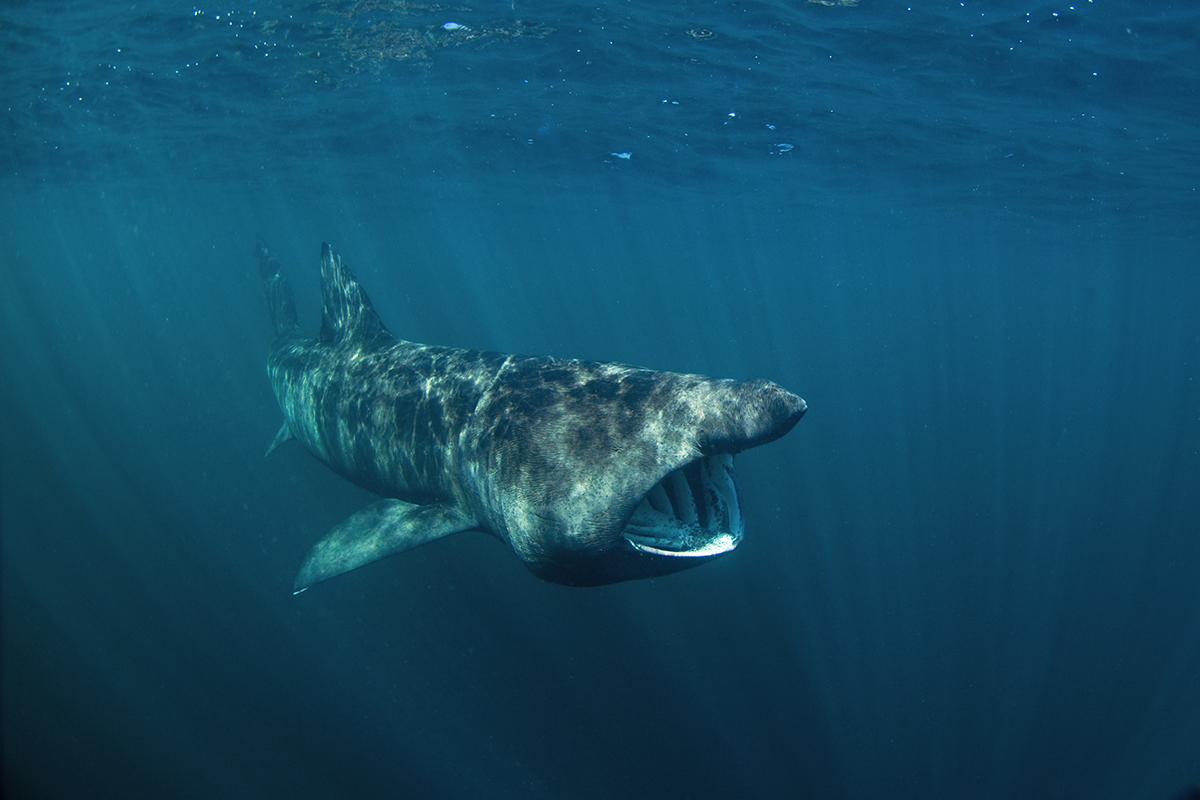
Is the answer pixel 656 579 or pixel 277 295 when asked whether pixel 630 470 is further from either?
pixel 277 295

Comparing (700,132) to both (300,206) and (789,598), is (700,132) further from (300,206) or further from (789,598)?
(300,206)

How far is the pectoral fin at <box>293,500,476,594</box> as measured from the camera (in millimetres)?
6078

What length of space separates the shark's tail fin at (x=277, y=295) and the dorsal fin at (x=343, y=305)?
4.06 m

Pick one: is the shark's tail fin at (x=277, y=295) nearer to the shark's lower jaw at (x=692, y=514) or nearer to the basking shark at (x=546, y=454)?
the basking shark at (x=546, y=454)

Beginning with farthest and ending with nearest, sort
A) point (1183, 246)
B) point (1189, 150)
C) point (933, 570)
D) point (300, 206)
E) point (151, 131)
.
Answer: point (300, 206)
point (1183, 246)
point (151, 131)
point (1189, 150)
point (933, 570)

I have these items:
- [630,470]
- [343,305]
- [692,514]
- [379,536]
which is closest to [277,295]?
[343,305]

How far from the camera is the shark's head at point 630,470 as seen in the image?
14.2 ft

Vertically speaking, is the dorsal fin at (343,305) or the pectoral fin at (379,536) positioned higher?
the dorsal fin at (343,305)

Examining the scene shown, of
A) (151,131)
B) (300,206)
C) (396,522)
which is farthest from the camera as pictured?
(300,206)

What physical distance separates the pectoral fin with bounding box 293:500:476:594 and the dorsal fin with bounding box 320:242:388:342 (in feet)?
9.11

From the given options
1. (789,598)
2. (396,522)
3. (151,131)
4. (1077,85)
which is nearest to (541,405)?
(396,522)

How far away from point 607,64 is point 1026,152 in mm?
14045

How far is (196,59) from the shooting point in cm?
1522

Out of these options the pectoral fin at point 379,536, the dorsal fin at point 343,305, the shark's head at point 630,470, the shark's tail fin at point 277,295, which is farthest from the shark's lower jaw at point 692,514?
the shark's tail fin at point 277,295
